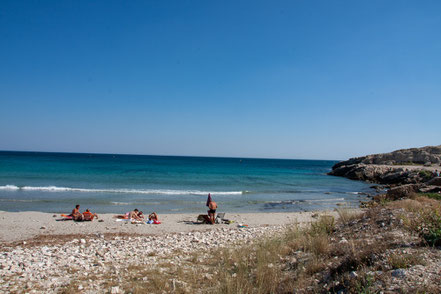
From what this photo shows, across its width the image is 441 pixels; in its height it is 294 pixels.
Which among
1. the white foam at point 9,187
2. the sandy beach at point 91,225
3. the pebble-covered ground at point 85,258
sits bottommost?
the white foam at point 9,187

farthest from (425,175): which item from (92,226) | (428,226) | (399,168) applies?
(92,226)

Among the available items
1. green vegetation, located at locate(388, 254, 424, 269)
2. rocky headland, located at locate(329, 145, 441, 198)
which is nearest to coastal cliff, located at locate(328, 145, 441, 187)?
rocky headland, located at locate(329, 145, 441, 198)

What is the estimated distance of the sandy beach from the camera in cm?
1227

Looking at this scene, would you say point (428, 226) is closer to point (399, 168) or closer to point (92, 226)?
point (92, 226)

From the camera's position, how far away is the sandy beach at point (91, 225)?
1227 cm

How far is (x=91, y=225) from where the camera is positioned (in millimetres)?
13703

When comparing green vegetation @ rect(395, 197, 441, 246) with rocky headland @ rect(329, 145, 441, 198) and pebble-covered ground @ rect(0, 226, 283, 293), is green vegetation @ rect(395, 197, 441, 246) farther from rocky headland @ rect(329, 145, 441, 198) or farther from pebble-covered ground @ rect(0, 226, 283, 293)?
rocky headland @ rect(329, 145, 441, 198)

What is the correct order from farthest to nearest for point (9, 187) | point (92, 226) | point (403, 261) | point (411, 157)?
1. point (411, 157)
2. point (9, 187)
3. point (92, 226)
4. point (403, 261)

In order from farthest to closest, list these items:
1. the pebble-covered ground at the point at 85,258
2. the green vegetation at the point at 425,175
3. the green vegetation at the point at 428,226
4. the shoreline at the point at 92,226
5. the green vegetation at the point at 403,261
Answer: the green vegetation at the point at 425,175
the shoreline at the point at 92,226
the pebble-covered ground at the point at 85,258
the green vegetation at the point at 428,226
the green vegetation at the point at 403,261

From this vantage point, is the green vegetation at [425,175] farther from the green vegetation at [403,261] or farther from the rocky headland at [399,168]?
the green vegetation at [403,261]

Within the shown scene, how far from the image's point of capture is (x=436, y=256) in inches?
186

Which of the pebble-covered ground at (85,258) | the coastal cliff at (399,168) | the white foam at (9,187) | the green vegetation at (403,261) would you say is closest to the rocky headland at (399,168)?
the coastal cliff at (399,168)

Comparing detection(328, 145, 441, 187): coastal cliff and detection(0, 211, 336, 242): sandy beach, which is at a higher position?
detection(328, 145, 441, 187): coastal cliff

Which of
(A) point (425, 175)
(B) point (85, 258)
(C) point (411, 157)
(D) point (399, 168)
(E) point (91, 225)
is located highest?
(C) point (411, 157)
